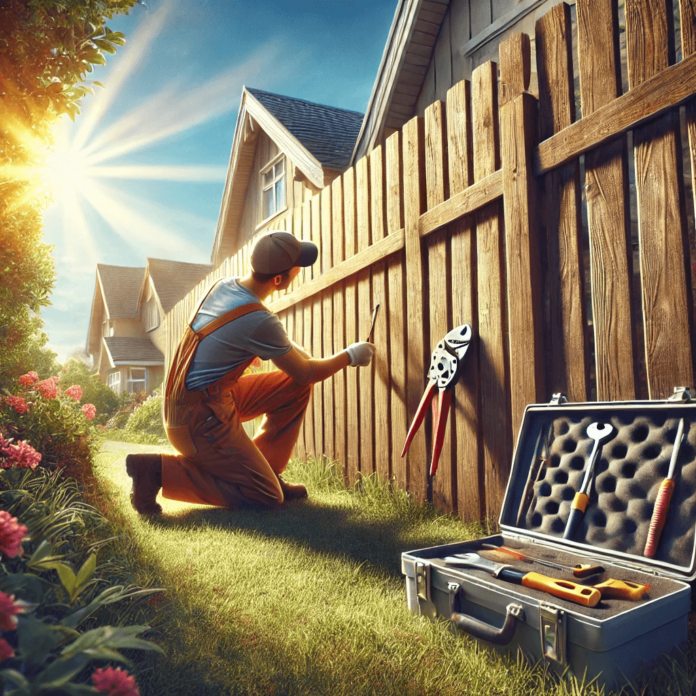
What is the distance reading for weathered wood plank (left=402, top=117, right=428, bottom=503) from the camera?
3631 mm

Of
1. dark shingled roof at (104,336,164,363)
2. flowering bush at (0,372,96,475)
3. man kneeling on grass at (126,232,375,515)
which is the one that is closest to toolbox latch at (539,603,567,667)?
man kneeling on grass at (126,232,375,515)

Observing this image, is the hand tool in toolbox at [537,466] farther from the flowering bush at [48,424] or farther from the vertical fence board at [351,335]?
the flowering bush at [48,424]

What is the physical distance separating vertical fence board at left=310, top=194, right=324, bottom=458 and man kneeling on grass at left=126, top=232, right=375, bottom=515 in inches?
41.5

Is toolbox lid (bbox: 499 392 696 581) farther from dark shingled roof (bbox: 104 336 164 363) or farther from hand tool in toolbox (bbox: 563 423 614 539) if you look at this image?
dark shingled roof (bbox: 104 336 164 363)

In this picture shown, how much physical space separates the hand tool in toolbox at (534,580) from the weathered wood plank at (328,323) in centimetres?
265

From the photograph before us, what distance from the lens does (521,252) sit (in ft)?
9.27

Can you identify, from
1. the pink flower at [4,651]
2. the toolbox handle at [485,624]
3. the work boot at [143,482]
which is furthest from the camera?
the work boot at [143,482]

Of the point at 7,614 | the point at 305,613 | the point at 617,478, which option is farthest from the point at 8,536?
the point at 617,478

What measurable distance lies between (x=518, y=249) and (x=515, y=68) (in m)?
0.95

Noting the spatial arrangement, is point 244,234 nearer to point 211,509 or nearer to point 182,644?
point 211,509

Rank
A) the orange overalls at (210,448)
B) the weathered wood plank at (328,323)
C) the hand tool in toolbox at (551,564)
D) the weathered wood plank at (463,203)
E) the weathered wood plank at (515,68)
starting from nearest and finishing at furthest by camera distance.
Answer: the hand tool in toolbox at (551,564), the weathered wood plank at (515,68), the weathered wood plank at (463,203), the orange overalls at (210,448), the weathered wood plank at (328,323)

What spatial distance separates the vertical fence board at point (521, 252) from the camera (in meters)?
2.78

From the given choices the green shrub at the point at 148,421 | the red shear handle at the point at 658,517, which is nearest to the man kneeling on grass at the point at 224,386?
the red shear handle at the point at 658,517

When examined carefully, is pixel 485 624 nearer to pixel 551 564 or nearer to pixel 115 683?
pixel 551 564
